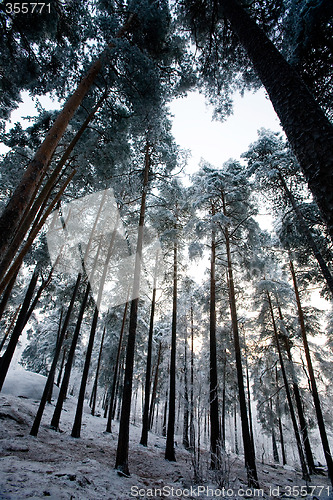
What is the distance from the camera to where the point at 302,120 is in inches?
91.2

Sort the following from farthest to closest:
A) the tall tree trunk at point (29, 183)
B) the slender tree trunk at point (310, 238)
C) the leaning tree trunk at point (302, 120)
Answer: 1. the slender tree trunk at point (310, 238)
2. the tall tree trunk at point (29, 183)
3. the leaning tree trunk at point (302, 120)

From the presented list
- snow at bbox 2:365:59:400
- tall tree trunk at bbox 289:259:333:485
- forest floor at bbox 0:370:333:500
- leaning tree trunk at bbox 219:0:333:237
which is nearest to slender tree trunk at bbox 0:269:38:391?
forest floor at bbox 0:370:333:500

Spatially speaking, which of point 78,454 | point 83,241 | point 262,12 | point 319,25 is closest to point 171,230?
point 83,241

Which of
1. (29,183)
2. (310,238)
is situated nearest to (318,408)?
(310,238)

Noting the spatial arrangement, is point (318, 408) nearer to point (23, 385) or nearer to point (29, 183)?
point (29, 183)

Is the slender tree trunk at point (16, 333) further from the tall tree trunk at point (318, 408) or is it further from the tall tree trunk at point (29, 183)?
the tall tree trunk at point (318, 408)

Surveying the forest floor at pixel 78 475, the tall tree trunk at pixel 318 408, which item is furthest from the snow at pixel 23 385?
the tall tree trunk at pixel 318 408

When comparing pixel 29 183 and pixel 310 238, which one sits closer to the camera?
pixel 29 183

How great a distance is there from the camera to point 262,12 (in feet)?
16.2

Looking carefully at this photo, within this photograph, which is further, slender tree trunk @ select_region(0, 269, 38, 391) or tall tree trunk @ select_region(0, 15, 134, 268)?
slender tree trunk @ select_region(0, 269, 38, 391)

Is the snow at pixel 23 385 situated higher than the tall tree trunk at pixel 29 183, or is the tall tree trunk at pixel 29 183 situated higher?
the tall tree trunk at pixel 29 183

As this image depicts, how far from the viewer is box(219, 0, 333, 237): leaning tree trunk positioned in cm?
189

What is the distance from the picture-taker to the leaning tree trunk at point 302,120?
74.6 inches

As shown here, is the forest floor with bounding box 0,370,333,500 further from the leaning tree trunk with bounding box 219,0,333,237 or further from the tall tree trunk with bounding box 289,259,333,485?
the leaning tree trunk with bounding box 219,0,333,237
